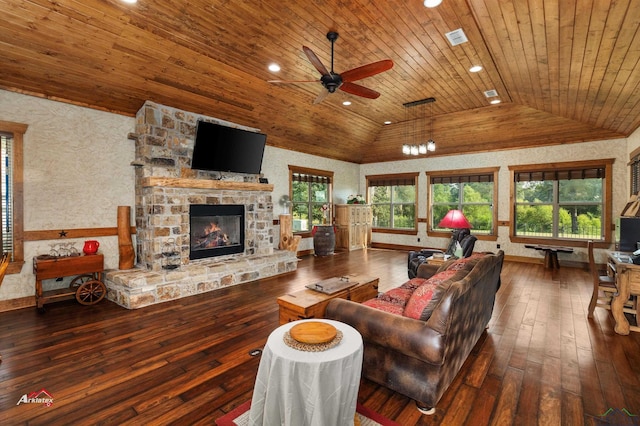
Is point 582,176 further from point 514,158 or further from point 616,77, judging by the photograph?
point 616,77

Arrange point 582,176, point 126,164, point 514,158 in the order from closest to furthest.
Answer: point 126,164 < point 582,176 < point 514,158

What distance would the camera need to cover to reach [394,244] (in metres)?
9.65

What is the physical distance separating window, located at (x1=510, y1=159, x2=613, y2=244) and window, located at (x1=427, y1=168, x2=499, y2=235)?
535 mm

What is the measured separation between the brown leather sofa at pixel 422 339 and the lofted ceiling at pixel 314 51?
2.63 meters

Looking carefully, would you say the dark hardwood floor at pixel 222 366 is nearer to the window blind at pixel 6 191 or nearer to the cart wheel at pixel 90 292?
the cart wheel at pixel 90 292

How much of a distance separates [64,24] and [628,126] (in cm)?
886

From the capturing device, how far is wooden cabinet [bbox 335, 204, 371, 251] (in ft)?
29.9

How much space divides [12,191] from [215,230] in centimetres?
277

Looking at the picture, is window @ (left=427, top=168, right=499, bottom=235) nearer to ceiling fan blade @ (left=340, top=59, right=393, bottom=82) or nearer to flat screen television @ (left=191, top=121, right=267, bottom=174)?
flat screen television @ (left=191, top=121, right=267, bottom=174)

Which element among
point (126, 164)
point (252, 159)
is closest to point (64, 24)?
point (126, 164)

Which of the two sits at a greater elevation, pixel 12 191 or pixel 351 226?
pixel 12 191

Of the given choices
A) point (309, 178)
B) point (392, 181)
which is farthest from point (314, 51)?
point (392, 181)

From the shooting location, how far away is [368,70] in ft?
10.9

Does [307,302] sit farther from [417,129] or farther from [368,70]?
[417,129]
